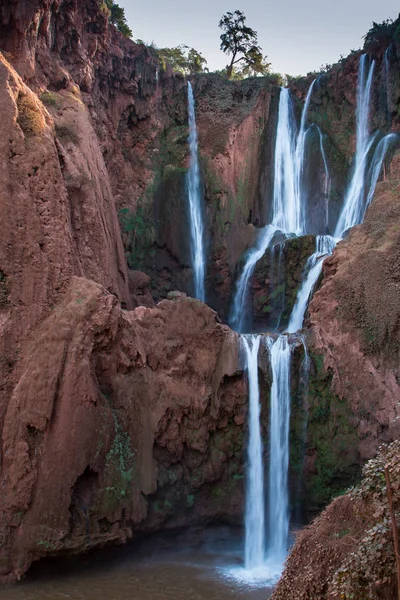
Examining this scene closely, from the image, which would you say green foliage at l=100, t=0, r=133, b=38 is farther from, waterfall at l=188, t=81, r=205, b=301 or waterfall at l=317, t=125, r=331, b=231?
waterfall at l=317, t=125, r=331, b=231

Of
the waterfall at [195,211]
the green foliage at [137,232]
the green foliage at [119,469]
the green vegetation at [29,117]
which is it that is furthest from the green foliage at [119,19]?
the green foliage at [119,469]

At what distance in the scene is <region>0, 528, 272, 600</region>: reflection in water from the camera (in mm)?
13555

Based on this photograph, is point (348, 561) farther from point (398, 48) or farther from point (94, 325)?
point (398, 48)

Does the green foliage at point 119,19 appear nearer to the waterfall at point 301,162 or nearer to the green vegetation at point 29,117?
the waterfall at point 301,162

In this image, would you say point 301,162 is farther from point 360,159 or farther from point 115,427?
point 115,427

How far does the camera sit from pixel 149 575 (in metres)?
→ 15.0

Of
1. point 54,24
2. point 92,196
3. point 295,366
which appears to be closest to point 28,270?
→ point 92,196

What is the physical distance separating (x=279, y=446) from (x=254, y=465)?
942mm

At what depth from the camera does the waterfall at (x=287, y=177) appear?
96.3 ft

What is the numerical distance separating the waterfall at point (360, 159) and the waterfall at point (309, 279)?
138 inches

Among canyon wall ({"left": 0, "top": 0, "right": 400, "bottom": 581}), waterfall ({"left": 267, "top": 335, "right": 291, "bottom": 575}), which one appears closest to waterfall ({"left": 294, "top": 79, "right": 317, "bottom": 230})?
canyon wall ({"left": 0, "top": 0, "right": 400, "bottom": 581})

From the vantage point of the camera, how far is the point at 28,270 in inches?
633

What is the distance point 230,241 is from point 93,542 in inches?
668

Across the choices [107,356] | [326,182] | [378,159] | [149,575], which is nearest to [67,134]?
[107,356]
